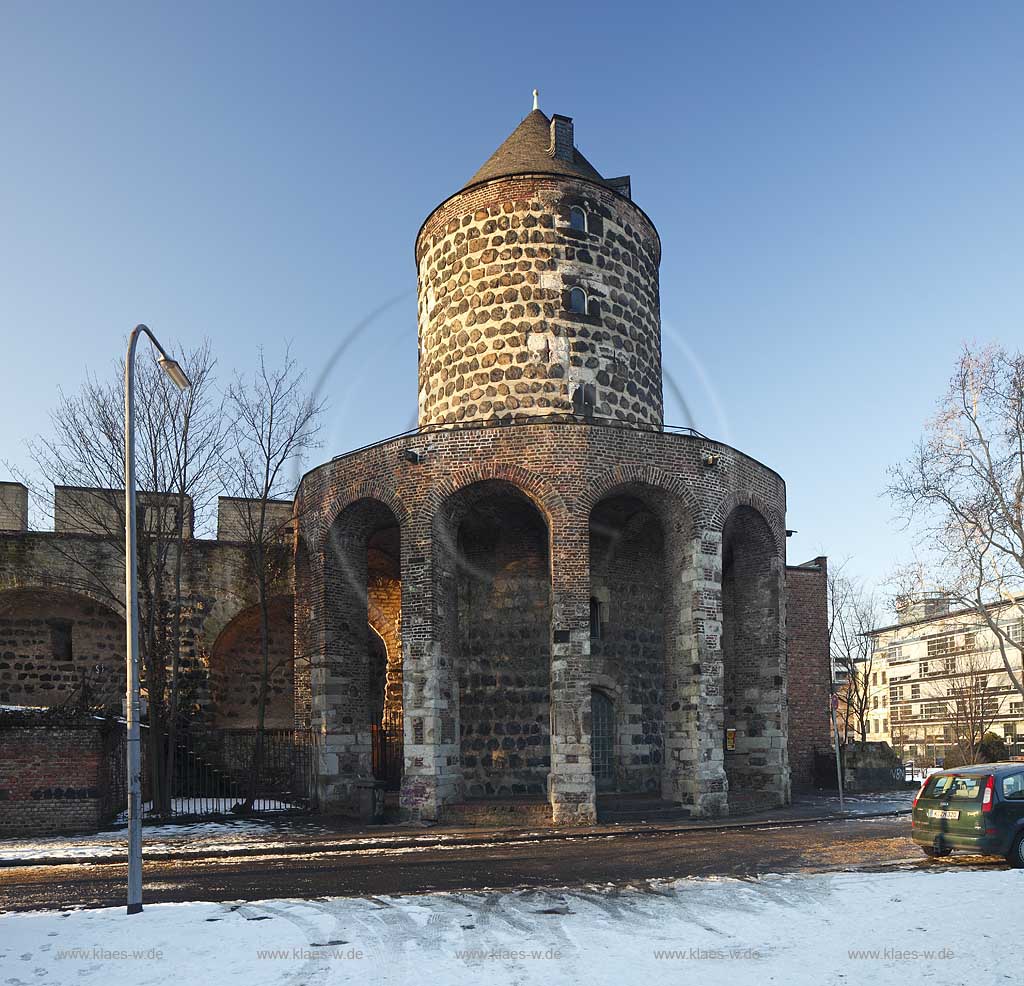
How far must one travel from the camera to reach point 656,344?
2633cm

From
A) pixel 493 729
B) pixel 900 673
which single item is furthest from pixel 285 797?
pixel 900 673

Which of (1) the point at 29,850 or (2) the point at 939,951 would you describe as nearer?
(2) the point at 939,951

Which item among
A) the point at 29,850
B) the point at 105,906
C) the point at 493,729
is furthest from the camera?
the point at 493,729

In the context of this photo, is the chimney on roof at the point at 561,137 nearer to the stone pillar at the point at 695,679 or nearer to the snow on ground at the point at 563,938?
the stone pillar at the point at 695,679

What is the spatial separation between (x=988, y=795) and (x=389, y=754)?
17080 millimetres

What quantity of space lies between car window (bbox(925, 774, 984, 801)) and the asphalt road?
94 cm

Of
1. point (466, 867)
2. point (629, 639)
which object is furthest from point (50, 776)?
point (629, 639)

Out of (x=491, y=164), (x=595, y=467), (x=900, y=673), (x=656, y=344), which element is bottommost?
(x=900, y=673)

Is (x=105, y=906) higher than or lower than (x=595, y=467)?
lower

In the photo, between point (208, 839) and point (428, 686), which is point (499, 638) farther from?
point (208, 839)

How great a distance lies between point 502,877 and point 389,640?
14937 millimetres

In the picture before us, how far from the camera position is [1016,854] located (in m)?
13.5

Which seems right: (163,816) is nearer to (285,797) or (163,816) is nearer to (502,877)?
(285,797)
